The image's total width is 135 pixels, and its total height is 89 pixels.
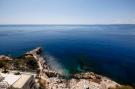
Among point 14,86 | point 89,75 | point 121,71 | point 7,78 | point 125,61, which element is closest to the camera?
point 14,86

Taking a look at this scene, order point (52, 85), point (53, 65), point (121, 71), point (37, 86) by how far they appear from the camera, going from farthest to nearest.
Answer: point (53, 65) → point (121, 71) → point (52, 85) → point (37, 86)

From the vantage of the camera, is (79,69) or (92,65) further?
(92,65)

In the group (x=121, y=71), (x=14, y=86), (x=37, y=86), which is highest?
(x=14, y=86)

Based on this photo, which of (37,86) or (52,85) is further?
(52,85)

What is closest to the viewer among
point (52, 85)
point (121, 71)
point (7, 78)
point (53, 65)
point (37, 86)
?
point (7, 78)

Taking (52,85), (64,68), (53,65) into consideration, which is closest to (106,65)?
(64,68)

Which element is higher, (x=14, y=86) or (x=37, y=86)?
(x=14, y=86)

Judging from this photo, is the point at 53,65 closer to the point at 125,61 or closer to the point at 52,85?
the point at 52,85

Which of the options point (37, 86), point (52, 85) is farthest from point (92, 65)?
point (37, 86)

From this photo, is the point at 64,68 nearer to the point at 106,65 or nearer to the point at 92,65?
the point at 92,65
